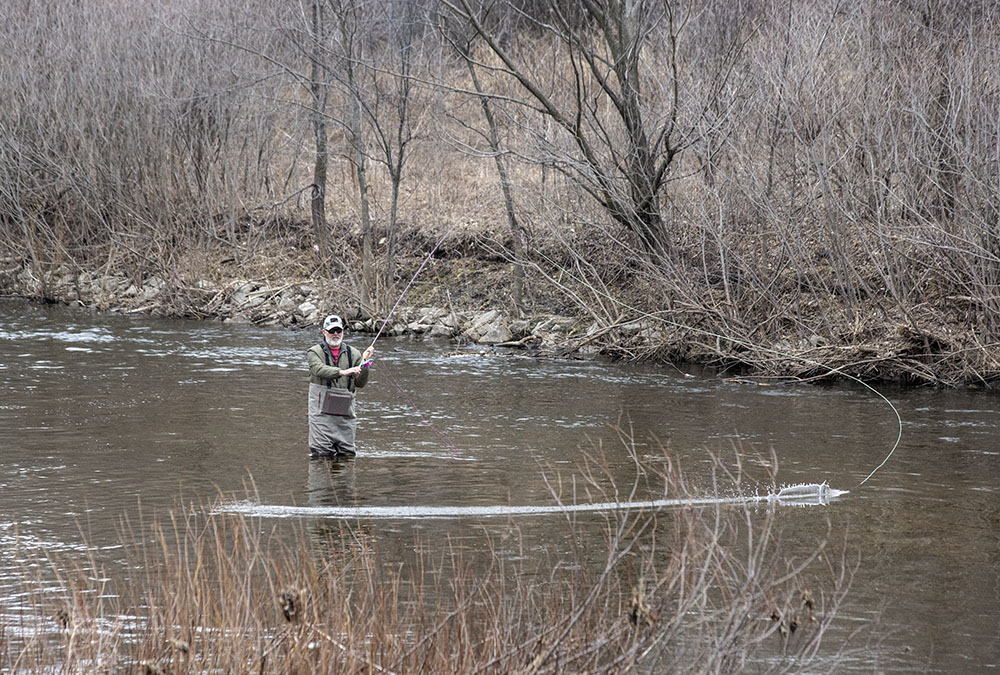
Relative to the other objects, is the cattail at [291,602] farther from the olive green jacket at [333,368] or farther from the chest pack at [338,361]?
the chest pack at [338,361]

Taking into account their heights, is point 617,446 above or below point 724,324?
below

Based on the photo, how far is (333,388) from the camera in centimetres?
1070

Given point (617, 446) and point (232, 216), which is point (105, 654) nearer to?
point (617, 446)

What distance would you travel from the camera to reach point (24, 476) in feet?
33.5

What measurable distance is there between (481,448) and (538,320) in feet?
28.8

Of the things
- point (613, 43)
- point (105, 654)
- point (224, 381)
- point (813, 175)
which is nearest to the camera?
point (105, 654)

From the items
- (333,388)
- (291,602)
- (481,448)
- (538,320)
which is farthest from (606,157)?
(291,602)

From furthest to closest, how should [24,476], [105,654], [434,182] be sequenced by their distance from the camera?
[434,182] < [24,476] < [105,654]

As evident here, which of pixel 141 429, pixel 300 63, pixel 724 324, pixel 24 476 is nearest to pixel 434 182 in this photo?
pixel 300 63

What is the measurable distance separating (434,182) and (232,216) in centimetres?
499

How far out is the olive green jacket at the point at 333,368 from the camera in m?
10.6

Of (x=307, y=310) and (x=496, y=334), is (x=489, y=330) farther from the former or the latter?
(x=307, y=310)

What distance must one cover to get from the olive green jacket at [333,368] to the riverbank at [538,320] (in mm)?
6577

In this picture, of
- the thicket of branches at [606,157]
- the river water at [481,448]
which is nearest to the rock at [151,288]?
the thicket of branches at [606,157]
